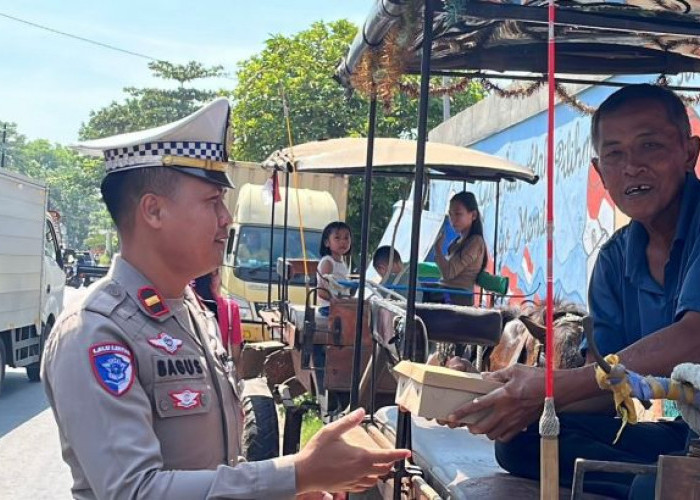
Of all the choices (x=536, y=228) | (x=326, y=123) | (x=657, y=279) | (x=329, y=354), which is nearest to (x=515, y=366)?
(x=657, y=279)

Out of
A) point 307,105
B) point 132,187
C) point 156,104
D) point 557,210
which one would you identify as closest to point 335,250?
point 557,210

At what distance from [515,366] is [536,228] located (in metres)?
9.18

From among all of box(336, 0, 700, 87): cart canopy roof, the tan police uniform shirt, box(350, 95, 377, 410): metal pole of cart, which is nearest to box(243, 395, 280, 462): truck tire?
box(350, 95, 377, 410): metal pole of cart

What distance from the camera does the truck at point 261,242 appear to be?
13203mm

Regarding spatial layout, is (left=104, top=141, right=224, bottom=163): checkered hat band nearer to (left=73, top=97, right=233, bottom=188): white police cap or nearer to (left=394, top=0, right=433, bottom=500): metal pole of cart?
(left=73, top=97, right=233, bottom=188): white police cap

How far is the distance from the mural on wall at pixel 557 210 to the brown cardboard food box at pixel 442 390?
524cm

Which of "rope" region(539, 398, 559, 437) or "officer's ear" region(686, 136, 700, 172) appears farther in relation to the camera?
"officer's ear" region(686, 136, 700, 172)

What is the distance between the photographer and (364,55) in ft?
11.7

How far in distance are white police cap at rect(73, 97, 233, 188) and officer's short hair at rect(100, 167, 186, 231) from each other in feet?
0.05

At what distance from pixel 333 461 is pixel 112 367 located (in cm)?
52

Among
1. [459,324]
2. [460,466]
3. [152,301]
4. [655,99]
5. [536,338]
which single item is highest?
[655,99]

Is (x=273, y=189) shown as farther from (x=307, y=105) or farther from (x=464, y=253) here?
(x=307, y=105)

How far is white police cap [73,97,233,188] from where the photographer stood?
230cm

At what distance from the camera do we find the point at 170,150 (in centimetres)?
232
